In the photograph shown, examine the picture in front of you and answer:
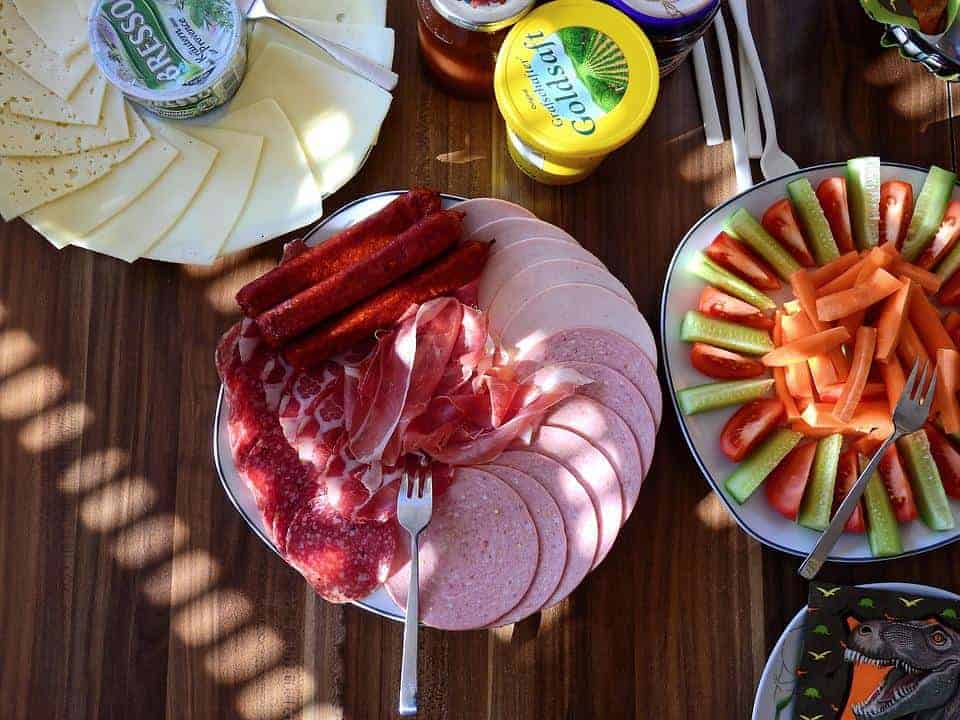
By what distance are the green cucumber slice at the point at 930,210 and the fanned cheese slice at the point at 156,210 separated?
111cm

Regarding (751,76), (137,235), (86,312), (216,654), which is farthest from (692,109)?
(216,654)

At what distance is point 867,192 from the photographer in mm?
1315

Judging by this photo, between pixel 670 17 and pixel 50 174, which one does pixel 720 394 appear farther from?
pixel 50 174

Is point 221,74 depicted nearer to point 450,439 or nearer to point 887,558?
point 450,439

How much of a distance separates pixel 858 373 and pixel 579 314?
425 mm

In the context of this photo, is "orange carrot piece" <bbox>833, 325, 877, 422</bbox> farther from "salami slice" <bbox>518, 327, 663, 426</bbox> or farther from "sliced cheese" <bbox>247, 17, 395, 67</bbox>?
"sliced cheese" <bbox>247, 17, 395, 67</bbox>

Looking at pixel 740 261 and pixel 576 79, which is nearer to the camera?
pixel 576 79

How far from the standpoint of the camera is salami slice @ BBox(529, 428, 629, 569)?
1180mm

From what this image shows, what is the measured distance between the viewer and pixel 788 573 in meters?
1.36

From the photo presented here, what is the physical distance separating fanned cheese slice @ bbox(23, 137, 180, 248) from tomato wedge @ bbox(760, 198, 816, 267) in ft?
3.08

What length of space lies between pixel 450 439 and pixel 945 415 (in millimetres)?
745

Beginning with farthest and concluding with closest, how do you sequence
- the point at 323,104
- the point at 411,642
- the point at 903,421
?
the point at 323,104 < the point at 903,421 < the point at 411,642

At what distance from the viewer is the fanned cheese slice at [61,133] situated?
4.21 ft

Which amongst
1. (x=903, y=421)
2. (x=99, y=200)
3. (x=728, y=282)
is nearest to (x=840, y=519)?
(x=903, y=421)
